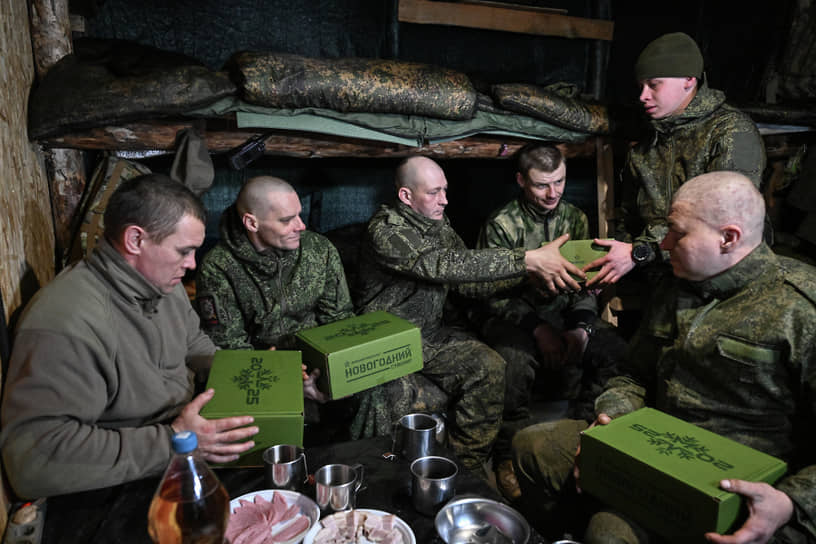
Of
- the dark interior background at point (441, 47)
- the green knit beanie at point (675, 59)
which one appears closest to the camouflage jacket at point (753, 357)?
the green knit beanie at point (675, 59)

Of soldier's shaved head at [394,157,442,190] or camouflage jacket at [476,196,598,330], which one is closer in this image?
soldier's shaved head at [394,157,442,190]

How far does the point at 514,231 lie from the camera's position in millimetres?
3555

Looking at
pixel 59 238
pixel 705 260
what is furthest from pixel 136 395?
pixel 705 260

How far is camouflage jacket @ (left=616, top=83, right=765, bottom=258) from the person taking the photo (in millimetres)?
3105

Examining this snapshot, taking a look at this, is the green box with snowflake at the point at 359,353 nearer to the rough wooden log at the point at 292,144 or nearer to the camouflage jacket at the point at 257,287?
the camouflage jacket at the point at 257,287

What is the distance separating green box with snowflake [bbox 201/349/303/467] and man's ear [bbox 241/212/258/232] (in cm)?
97

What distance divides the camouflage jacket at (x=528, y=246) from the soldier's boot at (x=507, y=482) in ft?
2.86

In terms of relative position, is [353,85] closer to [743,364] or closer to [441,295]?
[441,295]

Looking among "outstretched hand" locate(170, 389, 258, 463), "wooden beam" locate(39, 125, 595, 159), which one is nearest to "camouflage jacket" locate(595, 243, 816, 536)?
"outstretched hand" locate(170, 389, 258, 463)

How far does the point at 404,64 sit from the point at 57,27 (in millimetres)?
1856

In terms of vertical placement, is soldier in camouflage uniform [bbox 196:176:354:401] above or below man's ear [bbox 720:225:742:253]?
below

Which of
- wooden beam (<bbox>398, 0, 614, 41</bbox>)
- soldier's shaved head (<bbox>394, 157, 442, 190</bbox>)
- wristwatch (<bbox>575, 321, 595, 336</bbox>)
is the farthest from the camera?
wooden beam (<bbox>398, 0, 614, 41</bbox>)

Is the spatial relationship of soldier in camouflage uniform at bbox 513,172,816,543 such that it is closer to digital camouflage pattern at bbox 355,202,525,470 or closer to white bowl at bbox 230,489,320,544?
Answer: white bowl at bbox 230,489,320,544

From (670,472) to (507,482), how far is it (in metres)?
1.75
